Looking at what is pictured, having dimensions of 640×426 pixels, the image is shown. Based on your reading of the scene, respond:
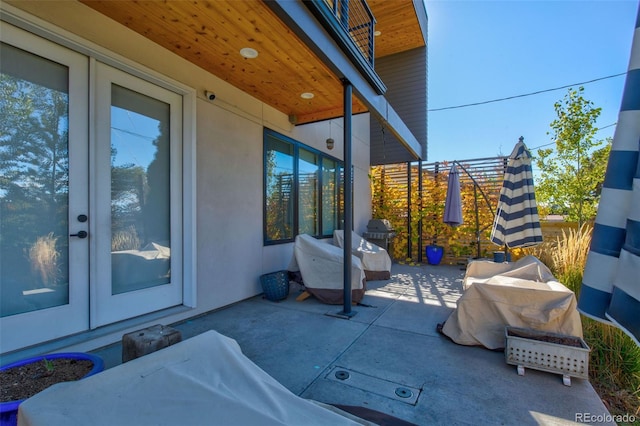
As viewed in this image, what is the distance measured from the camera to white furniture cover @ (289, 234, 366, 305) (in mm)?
4020

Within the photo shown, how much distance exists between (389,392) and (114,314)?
2494mm

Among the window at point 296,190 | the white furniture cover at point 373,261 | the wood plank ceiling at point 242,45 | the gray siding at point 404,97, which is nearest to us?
the wood plank ceiling at point 242,45

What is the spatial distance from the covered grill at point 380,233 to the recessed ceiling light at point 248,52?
5.21 m

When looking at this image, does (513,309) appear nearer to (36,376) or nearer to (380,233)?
(36,376)

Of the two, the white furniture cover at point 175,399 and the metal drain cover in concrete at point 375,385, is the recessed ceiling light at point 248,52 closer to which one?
the white furniture cover at point 175,399

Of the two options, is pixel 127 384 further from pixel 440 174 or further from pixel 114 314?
pixel 440 174

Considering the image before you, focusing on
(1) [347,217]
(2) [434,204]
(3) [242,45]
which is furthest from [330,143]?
(2) [434,204]

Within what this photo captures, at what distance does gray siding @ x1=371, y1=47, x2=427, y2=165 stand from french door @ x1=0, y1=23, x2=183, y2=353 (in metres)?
6.19

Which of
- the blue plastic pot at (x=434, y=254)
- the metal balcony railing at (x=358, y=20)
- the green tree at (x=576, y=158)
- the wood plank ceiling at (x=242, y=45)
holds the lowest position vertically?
the blue plastic pot at (x=434, y=254)

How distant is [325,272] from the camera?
A: 4098 millimetres

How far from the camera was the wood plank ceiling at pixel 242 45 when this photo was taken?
246cm

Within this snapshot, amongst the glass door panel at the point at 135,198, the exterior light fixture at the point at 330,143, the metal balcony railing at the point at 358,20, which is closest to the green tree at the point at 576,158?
the metal balcony railing at the point at 358,20

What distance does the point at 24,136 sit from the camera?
2209 mm

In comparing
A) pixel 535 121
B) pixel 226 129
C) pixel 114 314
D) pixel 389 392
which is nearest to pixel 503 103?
pixel 535 121
